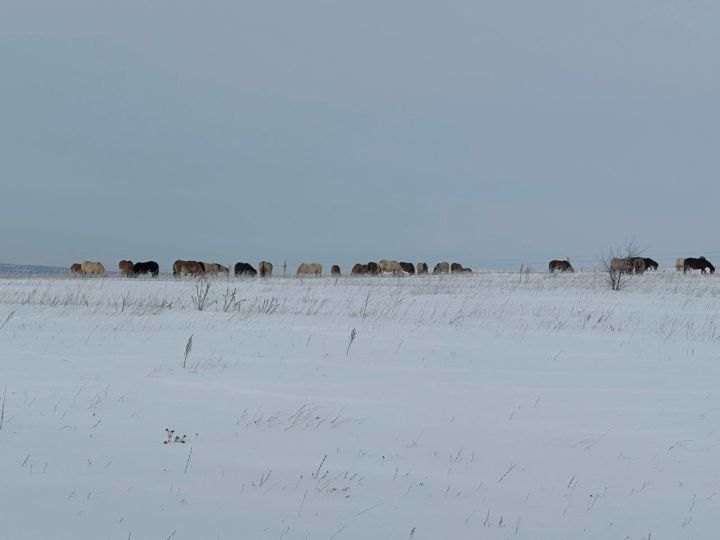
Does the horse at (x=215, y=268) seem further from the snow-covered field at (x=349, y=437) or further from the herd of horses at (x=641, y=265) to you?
the snow-covered field at (x=349, y=437)

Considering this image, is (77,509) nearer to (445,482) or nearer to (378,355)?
(445,482)

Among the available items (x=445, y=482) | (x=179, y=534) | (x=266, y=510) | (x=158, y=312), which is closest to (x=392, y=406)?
(x=445, y=482)

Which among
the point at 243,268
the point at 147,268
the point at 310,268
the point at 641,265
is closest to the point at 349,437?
the point at 641,265

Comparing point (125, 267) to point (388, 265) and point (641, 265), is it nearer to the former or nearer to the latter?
point (388, 265)

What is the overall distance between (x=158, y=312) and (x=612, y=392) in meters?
7.81

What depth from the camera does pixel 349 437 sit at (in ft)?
13.6

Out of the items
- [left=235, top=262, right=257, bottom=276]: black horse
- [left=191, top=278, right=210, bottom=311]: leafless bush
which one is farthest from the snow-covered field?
[left=235, top=262, right=257, bottom=276]: black horse

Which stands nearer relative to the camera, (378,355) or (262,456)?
(262,456)

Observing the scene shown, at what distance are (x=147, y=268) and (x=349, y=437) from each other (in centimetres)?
3665

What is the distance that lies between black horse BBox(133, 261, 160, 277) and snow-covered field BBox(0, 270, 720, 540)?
30.6 m

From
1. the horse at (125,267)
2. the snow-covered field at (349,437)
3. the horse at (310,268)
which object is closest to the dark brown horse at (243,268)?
the horse at (310,268)

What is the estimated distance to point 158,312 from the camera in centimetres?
1055

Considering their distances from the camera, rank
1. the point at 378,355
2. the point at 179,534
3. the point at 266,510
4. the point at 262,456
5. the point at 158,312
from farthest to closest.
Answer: the point at 158,312, the point at 378,355, the point at 262,456, the point at 266,510, the point at 179,534

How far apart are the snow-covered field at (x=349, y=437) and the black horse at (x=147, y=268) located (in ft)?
101
